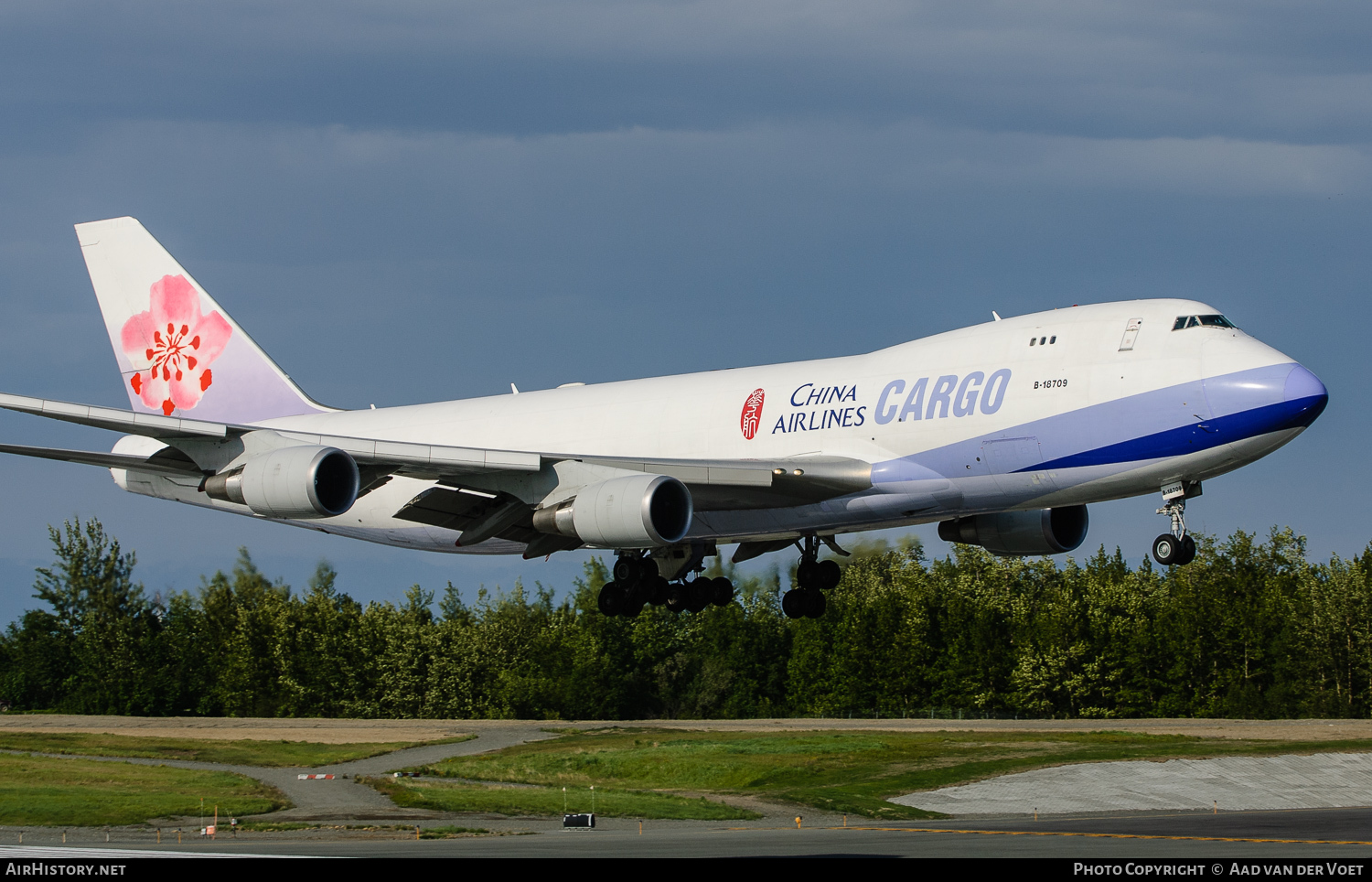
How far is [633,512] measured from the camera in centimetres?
3291

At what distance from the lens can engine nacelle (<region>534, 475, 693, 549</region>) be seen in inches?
1297

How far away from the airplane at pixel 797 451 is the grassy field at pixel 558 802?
839 centimetres

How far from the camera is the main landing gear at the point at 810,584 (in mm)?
41344

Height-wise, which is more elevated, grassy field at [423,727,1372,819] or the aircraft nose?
the aircraft nose

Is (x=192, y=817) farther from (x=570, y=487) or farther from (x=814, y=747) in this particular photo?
(x=814, y=747)

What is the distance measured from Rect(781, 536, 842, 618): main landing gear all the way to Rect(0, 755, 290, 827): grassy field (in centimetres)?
1849

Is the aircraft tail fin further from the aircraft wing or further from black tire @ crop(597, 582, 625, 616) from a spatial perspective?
black tire @ crop(597, 582, 625, 616)

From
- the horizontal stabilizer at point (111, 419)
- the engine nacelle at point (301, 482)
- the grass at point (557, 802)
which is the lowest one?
the grass at point (557, 802)

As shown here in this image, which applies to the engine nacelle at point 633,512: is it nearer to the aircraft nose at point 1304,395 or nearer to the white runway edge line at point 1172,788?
the aircraft nose at point 1304,395

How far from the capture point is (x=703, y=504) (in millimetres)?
36188

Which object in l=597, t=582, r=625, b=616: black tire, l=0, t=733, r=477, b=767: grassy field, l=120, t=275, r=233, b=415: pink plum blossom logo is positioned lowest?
l=0, t=733, r=477, b=767: grassy field

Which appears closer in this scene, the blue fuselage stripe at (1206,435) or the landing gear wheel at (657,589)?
the blue fuselage stripe at (1206,435)

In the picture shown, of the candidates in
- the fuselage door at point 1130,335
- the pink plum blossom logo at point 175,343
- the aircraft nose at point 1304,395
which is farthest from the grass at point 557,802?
the aircraft nose at point 1304,395

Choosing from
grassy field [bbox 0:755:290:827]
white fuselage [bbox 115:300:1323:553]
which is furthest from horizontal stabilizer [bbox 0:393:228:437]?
grassy field [bbox 0:755:290:827]
